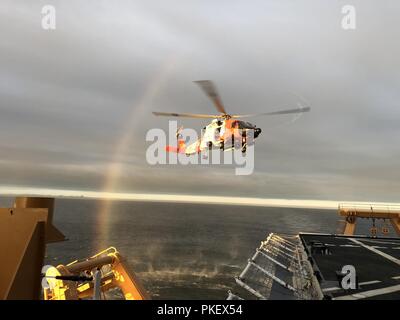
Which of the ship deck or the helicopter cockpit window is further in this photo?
the helicopter cockpit window

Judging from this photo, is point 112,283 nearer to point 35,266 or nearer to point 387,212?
point 35,266

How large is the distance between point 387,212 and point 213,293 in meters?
31.4

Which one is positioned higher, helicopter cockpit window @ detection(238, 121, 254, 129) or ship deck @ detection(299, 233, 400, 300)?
helicopter cockpit window @ detection(238, 121, 254, 129)

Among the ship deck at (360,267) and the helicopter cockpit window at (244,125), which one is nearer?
the ship deck at (360,267)

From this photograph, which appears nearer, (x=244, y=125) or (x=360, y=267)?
(x=244, y=125)

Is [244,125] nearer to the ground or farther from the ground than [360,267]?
farther from the ground

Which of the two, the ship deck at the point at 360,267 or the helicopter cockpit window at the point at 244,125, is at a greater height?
the helicopter cockpit window at the point at 244,125

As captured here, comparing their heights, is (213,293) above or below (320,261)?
below

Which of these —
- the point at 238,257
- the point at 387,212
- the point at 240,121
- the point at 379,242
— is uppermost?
the point at 240,121
